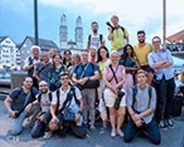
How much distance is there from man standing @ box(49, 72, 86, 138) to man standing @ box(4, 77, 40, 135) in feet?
2.30

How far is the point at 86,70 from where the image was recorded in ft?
17.0

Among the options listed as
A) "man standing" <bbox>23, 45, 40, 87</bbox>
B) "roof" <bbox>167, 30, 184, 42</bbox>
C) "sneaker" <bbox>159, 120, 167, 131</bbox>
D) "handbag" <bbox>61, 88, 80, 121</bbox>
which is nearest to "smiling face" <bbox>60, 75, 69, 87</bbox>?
"handbag" <bbox>61, 88, 80, 121</bbox>

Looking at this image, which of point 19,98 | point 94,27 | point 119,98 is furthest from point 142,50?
point 19,98

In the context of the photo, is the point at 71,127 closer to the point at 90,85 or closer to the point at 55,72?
the point at 90,85

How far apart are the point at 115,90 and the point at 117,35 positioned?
151cm

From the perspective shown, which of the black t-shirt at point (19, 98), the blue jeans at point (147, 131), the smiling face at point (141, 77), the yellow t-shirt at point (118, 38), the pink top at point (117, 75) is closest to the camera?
the blue jeans at point (147, 131)

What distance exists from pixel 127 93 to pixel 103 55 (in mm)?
1007

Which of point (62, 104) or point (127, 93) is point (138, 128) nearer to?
point (127, 93)

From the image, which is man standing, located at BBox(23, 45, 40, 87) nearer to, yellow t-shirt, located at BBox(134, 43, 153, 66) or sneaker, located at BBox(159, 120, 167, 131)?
yellow t-shirt, located at BBox(134, 43, 153, 66)

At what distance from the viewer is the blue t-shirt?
514 centimetres

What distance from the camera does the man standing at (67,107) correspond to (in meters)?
4.82

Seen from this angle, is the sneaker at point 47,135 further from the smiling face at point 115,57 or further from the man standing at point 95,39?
the man standing at point 95,39

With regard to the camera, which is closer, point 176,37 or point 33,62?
point 33,62

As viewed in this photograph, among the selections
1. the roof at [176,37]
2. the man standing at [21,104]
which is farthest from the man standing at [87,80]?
the roof at [176,37]
